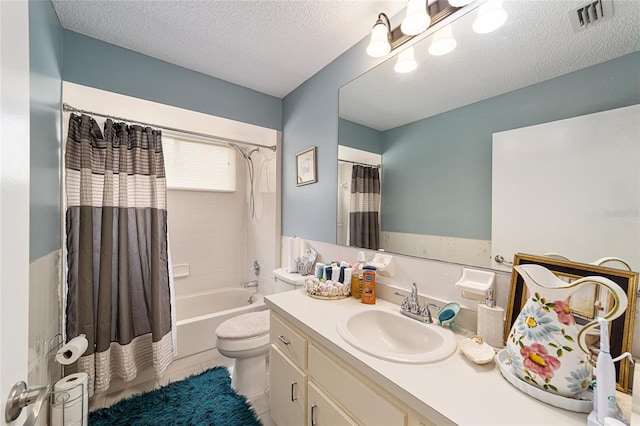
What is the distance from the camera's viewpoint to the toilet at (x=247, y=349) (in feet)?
5.61

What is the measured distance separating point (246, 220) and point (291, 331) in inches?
84.7

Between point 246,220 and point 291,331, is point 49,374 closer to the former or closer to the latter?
point 291,331

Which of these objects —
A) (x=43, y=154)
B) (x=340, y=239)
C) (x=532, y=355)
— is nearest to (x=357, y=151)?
(x=340, y=239)

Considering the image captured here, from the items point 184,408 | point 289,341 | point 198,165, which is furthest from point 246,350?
point 198,165

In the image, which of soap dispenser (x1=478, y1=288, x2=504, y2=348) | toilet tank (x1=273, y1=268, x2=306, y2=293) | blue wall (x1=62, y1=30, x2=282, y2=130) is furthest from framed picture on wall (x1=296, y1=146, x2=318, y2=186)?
soap dispenser (x1=478, y1=288, x2=504, y2=348)

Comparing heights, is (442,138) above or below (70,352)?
above

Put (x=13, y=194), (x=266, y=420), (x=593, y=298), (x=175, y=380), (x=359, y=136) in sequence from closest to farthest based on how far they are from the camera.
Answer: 1. (x=13, y=194)
2. (x=593, y=298)
3. (x=266, y=420)
4. (x=359, y=136)
5. (x=175, y=380)

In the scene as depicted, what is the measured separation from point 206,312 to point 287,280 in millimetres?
1543

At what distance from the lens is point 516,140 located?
1.01m

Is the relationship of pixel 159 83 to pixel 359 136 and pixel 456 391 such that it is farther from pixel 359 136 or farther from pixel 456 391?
pixel 456 391

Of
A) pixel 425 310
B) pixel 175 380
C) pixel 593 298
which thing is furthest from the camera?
pixel 175 380

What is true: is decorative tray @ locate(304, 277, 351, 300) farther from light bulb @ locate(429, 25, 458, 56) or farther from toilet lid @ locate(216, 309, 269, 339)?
light bulb @ locate(429, 25, 458, 56)

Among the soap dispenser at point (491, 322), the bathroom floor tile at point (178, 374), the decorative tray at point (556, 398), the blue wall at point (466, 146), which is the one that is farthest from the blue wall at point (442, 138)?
the bathroom floor tile at point (178, 374)

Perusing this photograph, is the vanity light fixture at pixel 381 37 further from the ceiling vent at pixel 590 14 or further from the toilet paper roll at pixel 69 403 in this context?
the toilet paper roll at pixel 69 403
